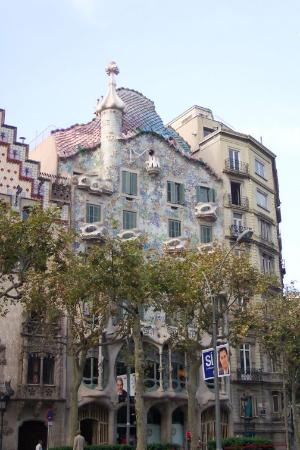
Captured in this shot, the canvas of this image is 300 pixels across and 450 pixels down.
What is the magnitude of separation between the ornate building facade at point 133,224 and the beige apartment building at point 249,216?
0.11 metres

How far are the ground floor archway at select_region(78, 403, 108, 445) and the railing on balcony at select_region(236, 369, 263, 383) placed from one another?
11.6 m

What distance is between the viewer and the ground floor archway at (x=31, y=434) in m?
38.9

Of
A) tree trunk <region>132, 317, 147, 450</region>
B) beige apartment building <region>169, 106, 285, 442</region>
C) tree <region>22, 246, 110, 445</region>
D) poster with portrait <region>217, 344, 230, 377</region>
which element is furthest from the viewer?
beige apartment building <region>169, 106, 285, 442</region>

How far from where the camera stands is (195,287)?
32.8 metres

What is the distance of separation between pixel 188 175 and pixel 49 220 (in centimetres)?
2547

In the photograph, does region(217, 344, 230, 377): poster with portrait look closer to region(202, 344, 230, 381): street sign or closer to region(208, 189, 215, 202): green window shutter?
region(202, 344, 230, 381): street sign

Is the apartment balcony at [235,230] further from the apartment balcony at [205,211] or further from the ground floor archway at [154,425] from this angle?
the ground floor archway at [154,425]

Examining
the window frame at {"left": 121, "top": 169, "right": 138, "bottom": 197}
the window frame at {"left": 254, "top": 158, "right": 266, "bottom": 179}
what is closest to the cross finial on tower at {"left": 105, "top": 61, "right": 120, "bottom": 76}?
the window frame at {"left": 121, "top": 169, "right": 138, "bottom": 197}

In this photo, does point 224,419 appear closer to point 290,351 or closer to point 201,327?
point 290,351

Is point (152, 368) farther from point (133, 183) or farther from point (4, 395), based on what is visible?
point (133, 183)

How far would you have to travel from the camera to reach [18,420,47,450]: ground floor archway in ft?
128

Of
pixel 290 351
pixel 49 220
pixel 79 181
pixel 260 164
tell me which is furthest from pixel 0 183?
pixel 260 164

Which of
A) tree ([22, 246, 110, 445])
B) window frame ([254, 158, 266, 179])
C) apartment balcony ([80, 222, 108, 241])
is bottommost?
tree ([22, 246, 110, 445])

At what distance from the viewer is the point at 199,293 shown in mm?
33500
